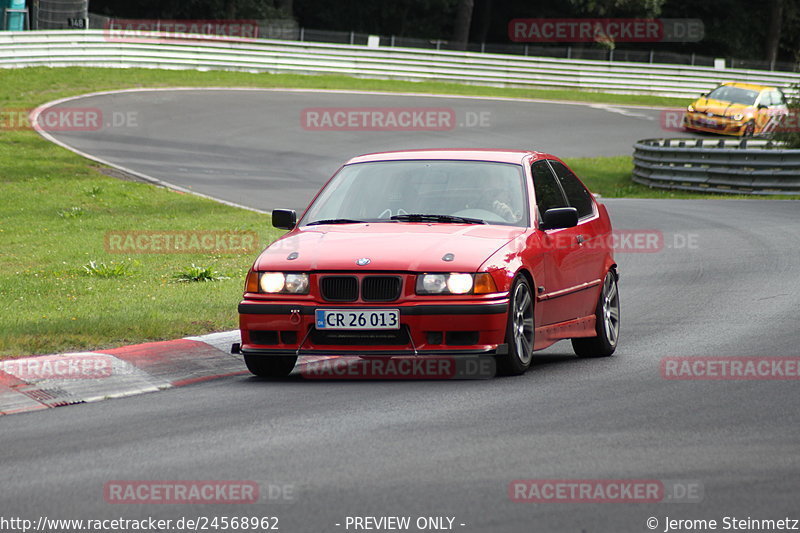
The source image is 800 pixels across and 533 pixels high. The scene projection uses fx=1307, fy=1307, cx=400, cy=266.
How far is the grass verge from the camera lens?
975 cm

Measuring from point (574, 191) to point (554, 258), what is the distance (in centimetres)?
121

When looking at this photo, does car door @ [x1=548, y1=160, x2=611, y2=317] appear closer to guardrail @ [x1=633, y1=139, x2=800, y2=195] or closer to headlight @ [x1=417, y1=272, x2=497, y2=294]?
headlight @ [x1=417, y1=272, x2=497, y2=294]

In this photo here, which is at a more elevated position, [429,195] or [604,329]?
[429,195]

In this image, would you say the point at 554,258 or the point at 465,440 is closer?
the point at 465,440

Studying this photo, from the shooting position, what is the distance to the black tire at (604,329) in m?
9.69

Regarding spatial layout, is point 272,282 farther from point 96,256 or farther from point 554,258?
point 96,256

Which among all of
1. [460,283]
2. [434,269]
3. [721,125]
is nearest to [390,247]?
[434,269]

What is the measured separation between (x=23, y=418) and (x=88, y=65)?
34.4m

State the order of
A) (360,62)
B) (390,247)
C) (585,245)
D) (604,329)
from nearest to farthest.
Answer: (390,247), (585,245), (604,329), (360,62)

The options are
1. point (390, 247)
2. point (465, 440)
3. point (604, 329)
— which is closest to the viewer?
point (465, 440)

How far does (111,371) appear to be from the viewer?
8250 millimetres

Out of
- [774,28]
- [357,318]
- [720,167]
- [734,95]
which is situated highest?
[774,28]

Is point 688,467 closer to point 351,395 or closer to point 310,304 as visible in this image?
point 351,395

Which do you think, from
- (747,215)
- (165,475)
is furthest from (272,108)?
(165,475)
